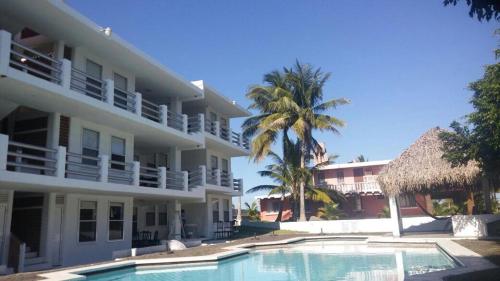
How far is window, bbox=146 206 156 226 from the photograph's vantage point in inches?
952

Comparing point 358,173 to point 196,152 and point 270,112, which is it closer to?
point 270,112

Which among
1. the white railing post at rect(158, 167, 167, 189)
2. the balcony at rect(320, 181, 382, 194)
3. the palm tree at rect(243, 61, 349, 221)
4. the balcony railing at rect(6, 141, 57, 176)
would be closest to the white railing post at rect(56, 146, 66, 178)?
the balcony railing at rect(6, 141, 57, 176)

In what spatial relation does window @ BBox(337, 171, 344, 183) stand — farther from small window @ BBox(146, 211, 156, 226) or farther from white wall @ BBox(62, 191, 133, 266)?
white wall @ BBox(62, 191, 133, 266)

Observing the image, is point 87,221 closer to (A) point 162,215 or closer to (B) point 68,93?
(B) point 68,93

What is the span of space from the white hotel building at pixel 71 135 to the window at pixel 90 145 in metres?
0.04

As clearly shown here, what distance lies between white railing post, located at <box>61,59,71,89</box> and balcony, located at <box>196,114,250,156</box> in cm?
971

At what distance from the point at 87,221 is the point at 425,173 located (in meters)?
16.0

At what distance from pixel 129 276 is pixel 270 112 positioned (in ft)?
71.0

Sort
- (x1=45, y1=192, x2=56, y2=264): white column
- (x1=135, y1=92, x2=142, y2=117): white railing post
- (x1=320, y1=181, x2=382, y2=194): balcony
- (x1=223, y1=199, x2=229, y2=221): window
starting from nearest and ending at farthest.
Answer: (x1=45, y1=192, x2=56, y2=264): white column < (x1=135, y1=92, x2=142, y2=117): white railing post < (x1=223, y1=199, x2=229, y2=221): window < (x1=320, y1=181, x2=382, y2=194): balcony

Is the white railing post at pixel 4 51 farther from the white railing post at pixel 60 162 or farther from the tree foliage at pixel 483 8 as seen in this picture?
the tree foliage at pixel 483 8

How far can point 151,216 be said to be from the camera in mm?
24453

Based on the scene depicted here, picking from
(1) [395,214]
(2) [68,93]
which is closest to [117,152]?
(2) [68,93]

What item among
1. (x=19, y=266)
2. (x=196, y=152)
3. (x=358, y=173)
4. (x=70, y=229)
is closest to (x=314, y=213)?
(x=358, y=173)

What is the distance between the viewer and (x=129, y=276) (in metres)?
13.2
